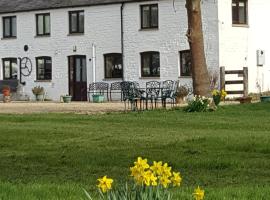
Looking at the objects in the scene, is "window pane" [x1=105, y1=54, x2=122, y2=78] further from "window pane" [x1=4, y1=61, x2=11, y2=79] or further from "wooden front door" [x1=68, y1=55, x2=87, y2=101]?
"window pane" [x1=4, y1=61, x2=11, y2=79]

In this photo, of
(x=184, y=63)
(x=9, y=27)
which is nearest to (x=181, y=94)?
(x=184, y=63)

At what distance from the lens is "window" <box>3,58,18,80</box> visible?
44469 millimetres

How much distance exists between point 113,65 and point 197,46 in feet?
42.4

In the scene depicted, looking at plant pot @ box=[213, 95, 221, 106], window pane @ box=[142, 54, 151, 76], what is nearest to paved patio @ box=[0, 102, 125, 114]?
plant pot @ box=[213, 95, 221, 106]

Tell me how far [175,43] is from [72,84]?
7491 millimetres

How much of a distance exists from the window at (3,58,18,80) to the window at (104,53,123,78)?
23.1ft

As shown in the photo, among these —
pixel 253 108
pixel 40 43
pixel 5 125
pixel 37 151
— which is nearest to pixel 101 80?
pixel 40 43

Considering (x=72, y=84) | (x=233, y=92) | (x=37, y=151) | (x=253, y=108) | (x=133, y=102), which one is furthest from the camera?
(x=72, y=84)

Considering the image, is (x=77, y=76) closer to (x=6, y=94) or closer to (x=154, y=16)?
(x=6, y=94)

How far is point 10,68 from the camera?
4494 cm

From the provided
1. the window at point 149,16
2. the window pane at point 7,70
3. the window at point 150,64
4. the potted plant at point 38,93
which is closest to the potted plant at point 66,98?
the potted plant at point 38,93

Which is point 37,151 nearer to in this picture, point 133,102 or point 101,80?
point 133,102

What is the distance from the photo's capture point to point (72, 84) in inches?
1641

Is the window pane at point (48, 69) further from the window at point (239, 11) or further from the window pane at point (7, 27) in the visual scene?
the window at point (239, 11)
